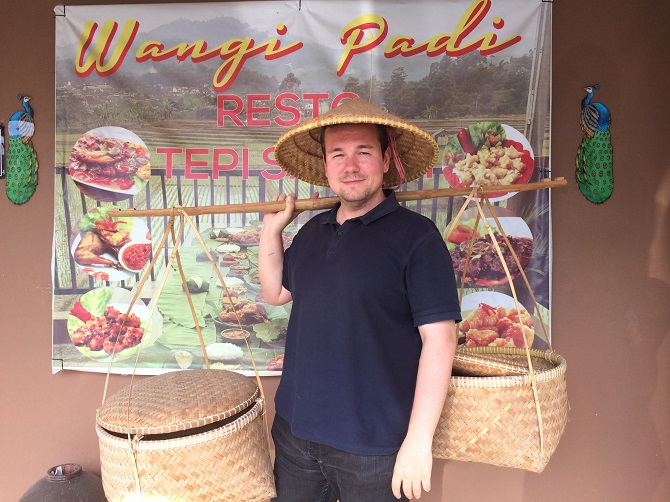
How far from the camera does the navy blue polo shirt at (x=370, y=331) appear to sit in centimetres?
141

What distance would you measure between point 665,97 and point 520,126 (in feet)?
2.24

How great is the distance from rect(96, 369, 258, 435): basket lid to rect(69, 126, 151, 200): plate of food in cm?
112

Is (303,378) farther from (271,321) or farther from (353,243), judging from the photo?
(271,321)

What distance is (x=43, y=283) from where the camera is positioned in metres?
2.57

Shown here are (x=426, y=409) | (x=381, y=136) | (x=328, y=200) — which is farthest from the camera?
(x=328, y=200)

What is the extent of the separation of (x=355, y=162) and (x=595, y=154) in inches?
55.0

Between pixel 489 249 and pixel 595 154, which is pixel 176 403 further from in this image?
pixel 595 154

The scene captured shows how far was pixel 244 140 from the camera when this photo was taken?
2.41 m

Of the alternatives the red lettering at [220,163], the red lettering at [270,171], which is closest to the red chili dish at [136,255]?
the red lettering at [220,163]

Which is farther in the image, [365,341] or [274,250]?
[274,250]

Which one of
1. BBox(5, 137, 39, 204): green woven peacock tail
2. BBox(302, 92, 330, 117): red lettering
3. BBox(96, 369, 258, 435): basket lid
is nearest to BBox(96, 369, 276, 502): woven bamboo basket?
BBox(96, 369, 258, 435): basket lid

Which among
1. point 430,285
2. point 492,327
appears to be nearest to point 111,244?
point 430,285

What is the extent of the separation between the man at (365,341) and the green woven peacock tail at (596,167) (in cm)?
114

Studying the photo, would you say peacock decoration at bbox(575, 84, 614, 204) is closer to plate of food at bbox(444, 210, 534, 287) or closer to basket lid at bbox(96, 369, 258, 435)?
plate of food at bbox(444, 210, 534, 287)
